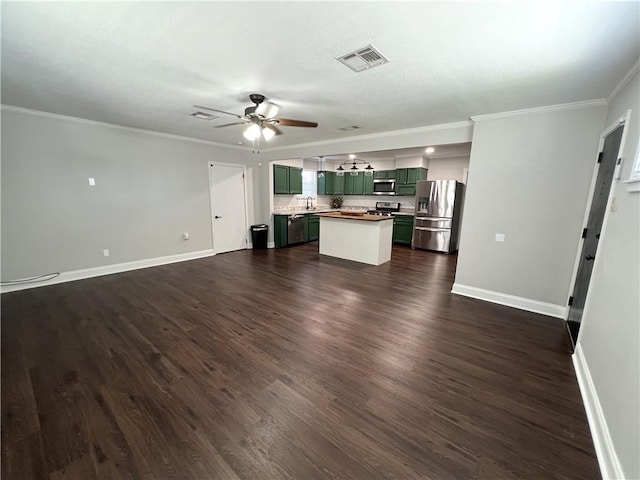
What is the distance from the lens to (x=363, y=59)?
2064mm

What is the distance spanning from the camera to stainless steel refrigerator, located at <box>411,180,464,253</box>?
6.34 meters

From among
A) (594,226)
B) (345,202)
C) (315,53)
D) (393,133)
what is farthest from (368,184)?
(315,53)

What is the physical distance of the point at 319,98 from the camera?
2938 millimetres

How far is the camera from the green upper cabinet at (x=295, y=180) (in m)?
7.22

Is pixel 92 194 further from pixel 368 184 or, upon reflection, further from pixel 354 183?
pixel 368 184

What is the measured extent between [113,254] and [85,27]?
4.01 metres

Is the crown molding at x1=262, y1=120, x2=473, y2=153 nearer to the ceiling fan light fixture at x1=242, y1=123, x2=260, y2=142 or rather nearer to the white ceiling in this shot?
the white ceiling

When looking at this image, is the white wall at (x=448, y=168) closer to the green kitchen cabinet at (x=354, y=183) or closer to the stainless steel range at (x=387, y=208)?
the stainless steel range at (x=387, y=208)

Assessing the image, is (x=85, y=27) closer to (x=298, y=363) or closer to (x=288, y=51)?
(x=288, y=51)

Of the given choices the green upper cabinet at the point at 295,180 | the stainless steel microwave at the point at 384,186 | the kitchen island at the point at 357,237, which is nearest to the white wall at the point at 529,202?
the kitchen island at the point at 357,237

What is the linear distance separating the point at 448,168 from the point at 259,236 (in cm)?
554

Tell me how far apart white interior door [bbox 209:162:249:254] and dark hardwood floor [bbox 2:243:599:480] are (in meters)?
2.77

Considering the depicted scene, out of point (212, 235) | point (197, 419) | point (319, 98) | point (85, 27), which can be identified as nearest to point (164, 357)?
point (197, 419)

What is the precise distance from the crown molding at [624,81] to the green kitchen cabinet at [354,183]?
589cm
